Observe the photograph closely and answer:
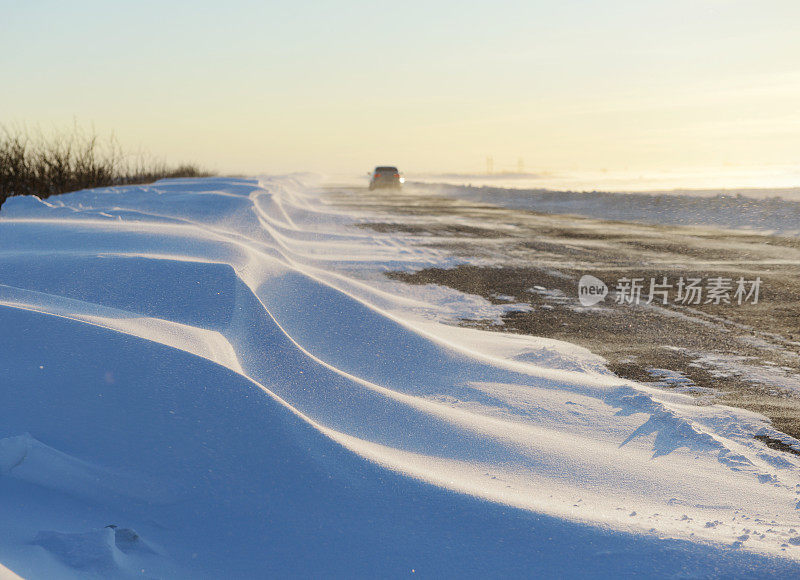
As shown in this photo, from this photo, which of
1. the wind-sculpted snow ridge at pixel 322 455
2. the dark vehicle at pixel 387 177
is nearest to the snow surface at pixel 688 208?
the dark vehicle at pixel 387 177

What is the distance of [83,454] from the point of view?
7.16 feet

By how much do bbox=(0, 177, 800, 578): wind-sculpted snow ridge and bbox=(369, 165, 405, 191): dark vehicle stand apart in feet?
104

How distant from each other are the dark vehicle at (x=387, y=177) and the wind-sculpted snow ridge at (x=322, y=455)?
104ft

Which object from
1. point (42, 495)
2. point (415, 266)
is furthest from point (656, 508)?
point (415, 266)

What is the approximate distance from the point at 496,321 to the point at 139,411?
375cm

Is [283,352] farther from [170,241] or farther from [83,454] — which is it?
[170,241]

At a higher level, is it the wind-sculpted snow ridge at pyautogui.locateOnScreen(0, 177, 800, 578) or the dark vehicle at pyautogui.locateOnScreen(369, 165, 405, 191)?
the dark vehicle at pyautogui.locateOnScreen(369, 165, 405, 191)

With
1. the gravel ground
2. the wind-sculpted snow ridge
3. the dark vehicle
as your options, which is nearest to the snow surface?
the gravel ground

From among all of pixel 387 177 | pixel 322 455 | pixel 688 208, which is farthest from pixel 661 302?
pixel 387 177

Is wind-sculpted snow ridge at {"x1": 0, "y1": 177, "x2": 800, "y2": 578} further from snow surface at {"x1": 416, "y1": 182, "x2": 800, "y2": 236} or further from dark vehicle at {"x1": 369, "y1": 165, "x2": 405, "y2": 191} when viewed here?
dark vehicle at {"x1": 369, "y1": 165, "x2": 405, "y2": 191}

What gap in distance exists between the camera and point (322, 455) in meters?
2.37

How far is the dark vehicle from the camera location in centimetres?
3547

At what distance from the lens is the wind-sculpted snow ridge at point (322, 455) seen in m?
1.96

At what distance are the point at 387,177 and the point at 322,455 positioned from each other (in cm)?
3382
